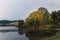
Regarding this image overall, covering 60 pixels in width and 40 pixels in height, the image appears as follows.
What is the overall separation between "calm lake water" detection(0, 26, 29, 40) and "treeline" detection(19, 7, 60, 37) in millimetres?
213

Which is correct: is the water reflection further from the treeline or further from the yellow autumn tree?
the yellow autumn tree

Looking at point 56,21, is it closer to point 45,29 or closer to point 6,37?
point 45,29

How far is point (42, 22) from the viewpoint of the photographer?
989 cm

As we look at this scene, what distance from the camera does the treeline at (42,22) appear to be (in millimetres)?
9805

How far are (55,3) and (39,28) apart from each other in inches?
28.2

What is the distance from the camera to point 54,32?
1014cm

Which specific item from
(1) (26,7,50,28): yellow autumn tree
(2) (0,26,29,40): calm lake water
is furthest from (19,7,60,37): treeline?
(2) (0,26,29,40): calm lake water

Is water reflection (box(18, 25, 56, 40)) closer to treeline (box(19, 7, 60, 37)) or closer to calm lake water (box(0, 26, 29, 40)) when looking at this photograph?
treeline (box(19, 7, 60, 37))

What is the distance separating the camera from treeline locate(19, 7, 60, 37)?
386 inches

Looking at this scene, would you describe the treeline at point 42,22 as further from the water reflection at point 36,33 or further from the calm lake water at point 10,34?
the calm lake water at point 10,34

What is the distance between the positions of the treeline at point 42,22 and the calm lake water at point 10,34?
0.70 ft

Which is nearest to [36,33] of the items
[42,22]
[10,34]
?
[42,22]

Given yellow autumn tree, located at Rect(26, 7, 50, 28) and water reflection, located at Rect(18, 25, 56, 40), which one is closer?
yellow autumn tree, located at Rect(26, 7, 50, 28)

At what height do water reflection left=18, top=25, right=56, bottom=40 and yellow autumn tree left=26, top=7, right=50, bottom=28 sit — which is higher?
yellow autumn tree left=26, top=7, right=50, bottom=28
